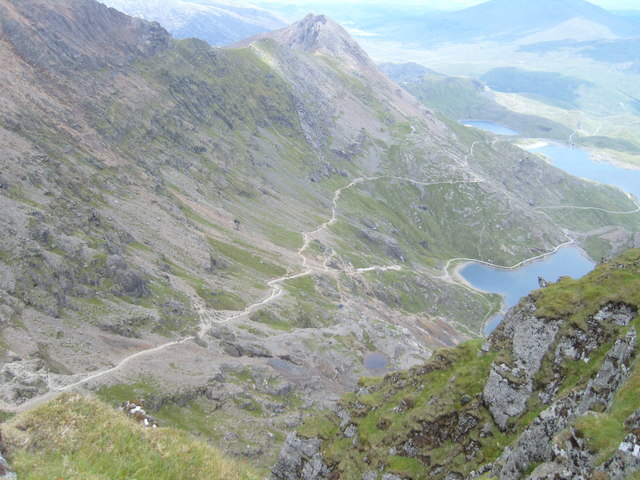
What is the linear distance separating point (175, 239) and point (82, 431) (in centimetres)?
13442

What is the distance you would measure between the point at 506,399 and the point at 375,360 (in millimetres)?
110598

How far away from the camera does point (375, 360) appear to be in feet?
488

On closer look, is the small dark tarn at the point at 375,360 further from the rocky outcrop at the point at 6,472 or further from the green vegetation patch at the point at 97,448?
the rocky outcrop at the point at 6,472

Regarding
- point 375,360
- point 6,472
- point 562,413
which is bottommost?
point 375,360

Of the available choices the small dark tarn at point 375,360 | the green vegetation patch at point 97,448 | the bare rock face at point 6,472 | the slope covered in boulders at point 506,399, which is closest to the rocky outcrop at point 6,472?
the bare rock face at point 6,472

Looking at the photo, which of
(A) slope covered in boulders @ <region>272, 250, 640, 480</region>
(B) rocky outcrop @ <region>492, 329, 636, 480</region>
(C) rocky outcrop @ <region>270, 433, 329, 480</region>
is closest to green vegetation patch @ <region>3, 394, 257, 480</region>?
(B) rocky outcrop @ <region>492, 329, 636, 480</region>

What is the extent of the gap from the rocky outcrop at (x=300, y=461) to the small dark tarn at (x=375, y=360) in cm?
9335

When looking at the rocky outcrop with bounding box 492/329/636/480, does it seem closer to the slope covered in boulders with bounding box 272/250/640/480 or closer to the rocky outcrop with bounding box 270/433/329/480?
the slope covered in boulders with bounding box 272/250/640/480

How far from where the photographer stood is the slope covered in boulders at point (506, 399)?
3094 centimetres

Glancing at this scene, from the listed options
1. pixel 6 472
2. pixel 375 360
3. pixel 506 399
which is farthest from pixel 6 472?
pixel 375 360

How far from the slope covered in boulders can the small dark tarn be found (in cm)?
9291

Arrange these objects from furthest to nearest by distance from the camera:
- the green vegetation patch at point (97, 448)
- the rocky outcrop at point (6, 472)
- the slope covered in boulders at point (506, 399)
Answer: the slope covered in boulders at point (506, 399) → the green vegetation patch at point (97, 448) → the rocky outcrop at point (6, 472)

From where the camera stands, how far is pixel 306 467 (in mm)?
49844

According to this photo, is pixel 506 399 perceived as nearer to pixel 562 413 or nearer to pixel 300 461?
pixel 562 413
